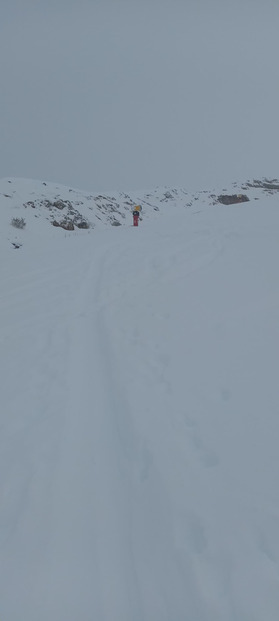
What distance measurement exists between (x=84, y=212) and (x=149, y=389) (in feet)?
66.7

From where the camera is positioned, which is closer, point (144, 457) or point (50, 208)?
point (144, 457)

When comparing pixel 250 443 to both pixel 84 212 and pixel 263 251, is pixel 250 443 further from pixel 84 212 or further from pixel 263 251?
pixel 84 212

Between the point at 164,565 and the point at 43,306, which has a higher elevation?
the point at 43,306

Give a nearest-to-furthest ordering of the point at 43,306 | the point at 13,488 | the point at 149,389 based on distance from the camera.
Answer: the point at 13,488 → the point at 149,389 → the point at 43,306

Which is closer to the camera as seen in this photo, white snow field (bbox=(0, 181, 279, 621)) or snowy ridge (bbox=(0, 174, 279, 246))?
white snow field (bbox=(0, 181, 279, 621))

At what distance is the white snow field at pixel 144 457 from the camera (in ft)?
6.33

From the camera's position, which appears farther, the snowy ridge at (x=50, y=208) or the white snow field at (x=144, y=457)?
the snowy ridge at (x=50, y=208)

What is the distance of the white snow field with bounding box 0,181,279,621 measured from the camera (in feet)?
6.33

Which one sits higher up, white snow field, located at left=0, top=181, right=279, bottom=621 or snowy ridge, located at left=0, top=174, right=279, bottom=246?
snowy ridge, located at left=0, top=174, right=279, bottom=246

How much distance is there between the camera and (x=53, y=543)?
87.4 inches

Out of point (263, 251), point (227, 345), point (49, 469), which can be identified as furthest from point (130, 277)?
point (49, 469)

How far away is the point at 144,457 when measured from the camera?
9.22ft

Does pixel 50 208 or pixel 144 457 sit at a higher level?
pixel 50 208

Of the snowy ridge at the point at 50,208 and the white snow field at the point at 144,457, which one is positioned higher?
the snowy ridge at the point at 50,208
